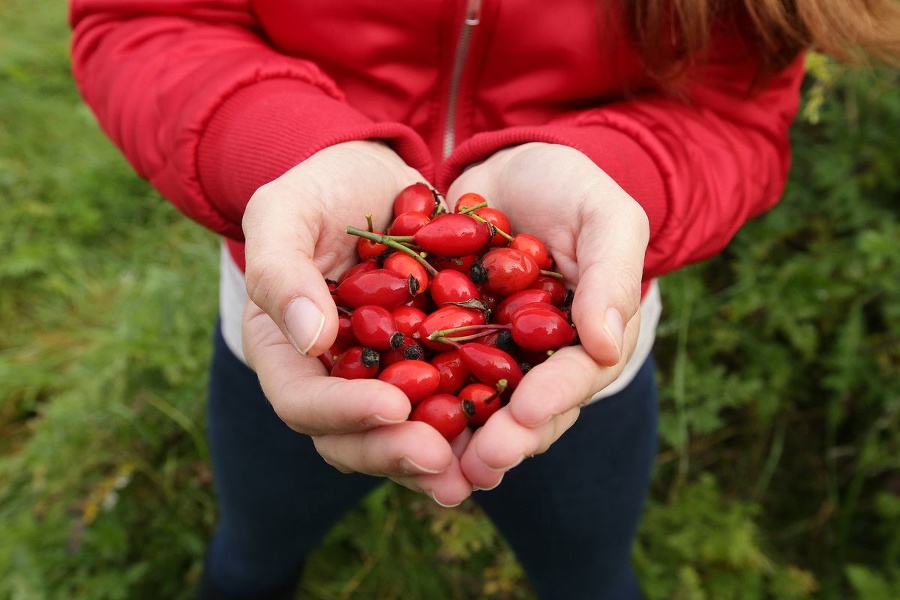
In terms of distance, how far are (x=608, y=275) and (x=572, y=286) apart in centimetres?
33

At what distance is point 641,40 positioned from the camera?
1.63 m

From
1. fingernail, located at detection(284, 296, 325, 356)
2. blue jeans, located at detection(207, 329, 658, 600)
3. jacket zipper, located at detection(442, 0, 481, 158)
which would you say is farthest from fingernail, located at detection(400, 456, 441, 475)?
jacket zipper, located at detection(442, 0, 481, 158)

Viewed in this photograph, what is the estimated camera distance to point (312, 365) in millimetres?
1339

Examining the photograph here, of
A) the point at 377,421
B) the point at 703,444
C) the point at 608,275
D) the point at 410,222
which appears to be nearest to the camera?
the point at 377,421

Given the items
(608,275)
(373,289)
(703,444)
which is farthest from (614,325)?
(703,444)

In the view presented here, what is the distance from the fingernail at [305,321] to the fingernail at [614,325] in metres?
0.46

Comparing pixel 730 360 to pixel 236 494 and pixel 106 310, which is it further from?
pixel 106 310

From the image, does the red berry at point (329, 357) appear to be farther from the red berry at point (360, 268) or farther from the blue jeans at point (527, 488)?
the blue jeans at point (527, 488)

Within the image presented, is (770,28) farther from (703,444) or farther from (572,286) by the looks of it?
(703,444)

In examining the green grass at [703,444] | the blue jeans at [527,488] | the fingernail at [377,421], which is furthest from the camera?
the green grass at [703,444]

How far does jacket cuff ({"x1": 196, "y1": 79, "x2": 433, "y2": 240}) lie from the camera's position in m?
1.52

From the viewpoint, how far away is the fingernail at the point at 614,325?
46.8 inches

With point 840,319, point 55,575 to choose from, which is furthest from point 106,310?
point 840,319

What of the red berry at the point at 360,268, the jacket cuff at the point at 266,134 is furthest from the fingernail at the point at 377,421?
the jacket cuff at the point at 266,134
